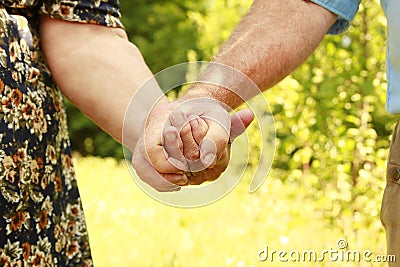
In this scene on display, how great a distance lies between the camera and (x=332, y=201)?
4.32 meters

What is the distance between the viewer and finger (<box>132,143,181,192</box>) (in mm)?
1545

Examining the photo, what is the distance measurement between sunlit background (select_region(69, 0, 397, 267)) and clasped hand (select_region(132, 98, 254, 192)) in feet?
7.39

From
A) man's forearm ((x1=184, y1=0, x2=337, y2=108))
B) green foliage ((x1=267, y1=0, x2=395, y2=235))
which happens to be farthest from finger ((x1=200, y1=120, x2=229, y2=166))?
green foliage ((x1=267, y1=0, x2=395, y2=235))

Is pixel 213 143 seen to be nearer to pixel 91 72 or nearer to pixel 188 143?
pixel 188 143

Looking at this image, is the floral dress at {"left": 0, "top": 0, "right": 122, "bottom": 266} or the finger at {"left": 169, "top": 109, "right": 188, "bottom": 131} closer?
the finger at {"left": 169, "top": 109, "right": 188, "bottom": 131}

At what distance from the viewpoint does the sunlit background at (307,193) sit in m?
4.12

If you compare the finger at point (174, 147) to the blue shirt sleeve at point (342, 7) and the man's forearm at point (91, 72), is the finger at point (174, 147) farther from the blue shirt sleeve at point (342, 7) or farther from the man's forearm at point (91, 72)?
the blue shirt sleeve at point (342, 7)

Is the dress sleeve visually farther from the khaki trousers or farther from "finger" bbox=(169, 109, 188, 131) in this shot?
the khaki trousers

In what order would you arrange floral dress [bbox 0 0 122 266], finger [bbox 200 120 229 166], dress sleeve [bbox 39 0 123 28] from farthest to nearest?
dress sleeve [bbox 39 0 123 28], floral dress [bbox 0 0 122 266], finger [bbox 200 120 229 166]

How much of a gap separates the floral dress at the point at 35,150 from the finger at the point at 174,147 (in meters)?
0.40

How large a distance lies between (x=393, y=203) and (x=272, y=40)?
484mm

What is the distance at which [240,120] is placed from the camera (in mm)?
1498

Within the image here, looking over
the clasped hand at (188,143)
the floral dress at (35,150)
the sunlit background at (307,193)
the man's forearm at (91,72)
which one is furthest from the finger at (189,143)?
the sunlit background at (307,193)

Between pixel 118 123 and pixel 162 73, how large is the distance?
253 mm
